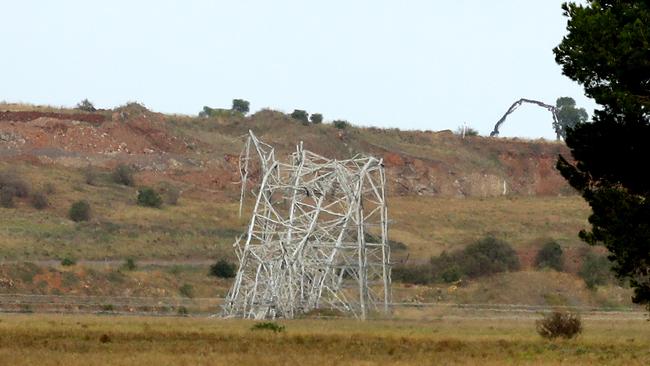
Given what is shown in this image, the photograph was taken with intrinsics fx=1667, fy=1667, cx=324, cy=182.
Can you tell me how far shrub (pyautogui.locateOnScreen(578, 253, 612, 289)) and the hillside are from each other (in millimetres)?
1140

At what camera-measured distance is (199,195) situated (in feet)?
417

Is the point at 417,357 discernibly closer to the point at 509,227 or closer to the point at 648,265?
the point at 648,265

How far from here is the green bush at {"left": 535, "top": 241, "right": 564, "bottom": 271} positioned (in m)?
106

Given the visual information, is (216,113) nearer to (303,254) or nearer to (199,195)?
(199,195)

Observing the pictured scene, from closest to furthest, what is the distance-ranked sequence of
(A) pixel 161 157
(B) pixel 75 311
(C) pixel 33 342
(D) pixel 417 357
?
(D) pixel 417 357, (C) pixel 33 342, (B) pixel 75 311, (A) pixel 161 157

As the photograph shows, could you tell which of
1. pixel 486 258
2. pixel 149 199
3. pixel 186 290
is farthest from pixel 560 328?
pixel 149 199

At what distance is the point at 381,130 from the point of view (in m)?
160

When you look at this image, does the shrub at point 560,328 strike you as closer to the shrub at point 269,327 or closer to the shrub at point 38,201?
the shrub at point 269,327

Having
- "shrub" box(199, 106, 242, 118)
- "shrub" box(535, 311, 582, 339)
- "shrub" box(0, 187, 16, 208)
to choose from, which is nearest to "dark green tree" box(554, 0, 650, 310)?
"shrub" box(535, 311, 582, 339)

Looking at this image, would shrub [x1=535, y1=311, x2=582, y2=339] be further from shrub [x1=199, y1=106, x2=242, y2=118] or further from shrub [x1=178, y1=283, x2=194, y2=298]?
shrub [x1=199, y1=106, x2=242, y2=118]

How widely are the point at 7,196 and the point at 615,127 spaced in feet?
253

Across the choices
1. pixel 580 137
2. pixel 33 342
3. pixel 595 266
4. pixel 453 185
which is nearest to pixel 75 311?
pixel 33 342

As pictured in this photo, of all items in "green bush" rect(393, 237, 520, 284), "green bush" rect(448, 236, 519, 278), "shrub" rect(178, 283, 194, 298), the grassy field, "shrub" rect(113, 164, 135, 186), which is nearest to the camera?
the grassy field

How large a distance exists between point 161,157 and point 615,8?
97224 mm
